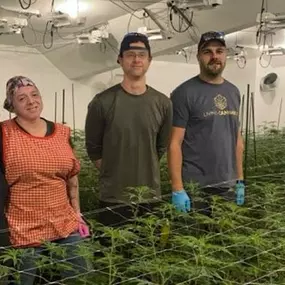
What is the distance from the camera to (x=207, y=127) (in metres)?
2.42

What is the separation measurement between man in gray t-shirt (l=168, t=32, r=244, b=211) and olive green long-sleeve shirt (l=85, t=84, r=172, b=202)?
0.12 metres

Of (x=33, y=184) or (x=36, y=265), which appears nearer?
→ (x=36, y=265)

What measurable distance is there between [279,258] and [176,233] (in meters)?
0.42

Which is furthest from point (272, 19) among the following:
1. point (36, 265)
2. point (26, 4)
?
point (36, 265)

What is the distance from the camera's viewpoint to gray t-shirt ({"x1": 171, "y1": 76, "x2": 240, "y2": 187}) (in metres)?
2.40

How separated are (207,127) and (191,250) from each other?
0.84 meters

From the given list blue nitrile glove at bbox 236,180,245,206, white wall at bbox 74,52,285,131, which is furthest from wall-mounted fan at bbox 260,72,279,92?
blue nitrile glove at bbox 236,180,245,206

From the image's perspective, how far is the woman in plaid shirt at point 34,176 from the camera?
1.79 m

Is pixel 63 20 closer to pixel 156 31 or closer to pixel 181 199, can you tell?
pixel 156 31

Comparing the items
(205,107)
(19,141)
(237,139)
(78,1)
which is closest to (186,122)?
(205,107)

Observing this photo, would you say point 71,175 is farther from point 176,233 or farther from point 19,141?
point 176,233

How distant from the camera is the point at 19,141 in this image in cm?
182

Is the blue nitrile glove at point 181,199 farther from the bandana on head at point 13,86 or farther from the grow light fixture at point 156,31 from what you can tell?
the grow light fixture at point 156,31

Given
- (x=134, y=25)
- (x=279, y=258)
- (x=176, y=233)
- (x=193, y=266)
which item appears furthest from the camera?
(x=134, y=25)
